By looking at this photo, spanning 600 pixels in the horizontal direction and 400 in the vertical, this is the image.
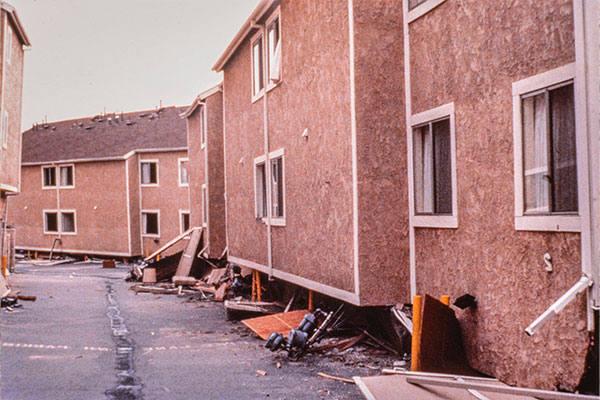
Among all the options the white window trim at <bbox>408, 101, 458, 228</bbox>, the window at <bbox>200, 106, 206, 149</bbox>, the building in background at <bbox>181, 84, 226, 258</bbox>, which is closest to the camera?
the white window trim at <bbox>408, 101, 458, 228</bbox>

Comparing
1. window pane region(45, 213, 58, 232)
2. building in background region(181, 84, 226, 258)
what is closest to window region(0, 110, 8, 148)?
building in background region(181, 84, 226, 258)

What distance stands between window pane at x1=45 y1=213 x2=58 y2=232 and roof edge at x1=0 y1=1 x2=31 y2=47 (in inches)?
793

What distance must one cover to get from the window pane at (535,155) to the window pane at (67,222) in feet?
127

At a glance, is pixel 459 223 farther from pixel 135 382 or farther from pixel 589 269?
pixel 135 382

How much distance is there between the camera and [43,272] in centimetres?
2992

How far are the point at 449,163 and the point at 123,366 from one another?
5.69m

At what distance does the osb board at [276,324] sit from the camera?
1109 cm

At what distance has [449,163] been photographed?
8.23 metres

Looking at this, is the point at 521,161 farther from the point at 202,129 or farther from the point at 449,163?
the point at 202,129

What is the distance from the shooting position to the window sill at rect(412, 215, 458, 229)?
26.4 ft

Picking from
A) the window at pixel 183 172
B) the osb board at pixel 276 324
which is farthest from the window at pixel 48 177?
the osb board at pixel 276 324

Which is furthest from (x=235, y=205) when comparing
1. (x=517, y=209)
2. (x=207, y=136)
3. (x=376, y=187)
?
(x=517, y=209)

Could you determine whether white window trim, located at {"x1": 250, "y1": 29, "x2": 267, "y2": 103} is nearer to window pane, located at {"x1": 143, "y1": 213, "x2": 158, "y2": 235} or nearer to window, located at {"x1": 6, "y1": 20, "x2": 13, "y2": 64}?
window, located at {"x1": 6, "y1": 20, "x2": 13, "y2": 64}

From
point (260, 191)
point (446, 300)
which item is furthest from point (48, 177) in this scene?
point (446, 300)
